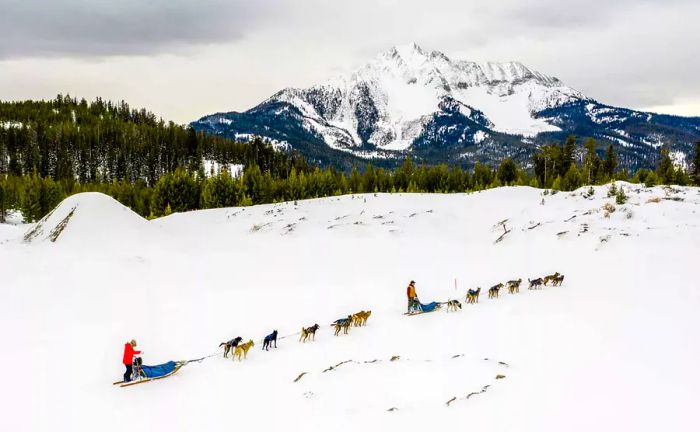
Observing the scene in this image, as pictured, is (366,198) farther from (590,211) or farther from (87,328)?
(87,328)

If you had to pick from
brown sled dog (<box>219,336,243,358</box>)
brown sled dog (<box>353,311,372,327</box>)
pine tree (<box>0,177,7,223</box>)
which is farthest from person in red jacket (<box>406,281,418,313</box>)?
pine tree (<box>0,177,7,223</box>)

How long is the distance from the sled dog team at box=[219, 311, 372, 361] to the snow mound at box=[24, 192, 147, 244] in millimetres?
22808

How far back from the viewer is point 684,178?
8281 centimetres

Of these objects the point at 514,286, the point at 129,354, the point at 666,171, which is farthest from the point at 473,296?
the point at 666,171

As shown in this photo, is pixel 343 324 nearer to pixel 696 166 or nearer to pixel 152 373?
pixel 152 373

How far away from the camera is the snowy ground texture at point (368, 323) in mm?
13453

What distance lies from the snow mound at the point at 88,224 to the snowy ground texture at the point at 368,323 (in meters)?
0.17

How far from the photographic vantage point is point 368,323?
78.0 feet

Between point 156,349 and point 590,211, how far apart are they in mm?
40274

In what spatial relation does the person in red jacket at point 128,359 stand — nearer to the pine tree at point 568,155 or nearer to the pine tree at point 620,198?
the pine tree at point 620,198

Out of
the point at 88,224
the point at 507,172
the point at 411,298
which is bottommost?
the point at 411,298

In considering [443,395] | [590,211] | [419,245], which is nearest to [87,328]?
[443,395]

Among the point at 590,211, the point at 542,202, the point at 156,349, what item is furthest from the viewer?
the point at 542,202

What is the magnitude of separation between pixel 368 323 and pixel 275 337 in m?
5.82
